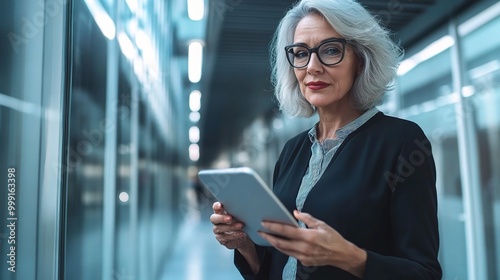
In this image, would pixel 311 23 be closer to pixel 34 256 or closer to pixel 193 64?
pixel 34 256

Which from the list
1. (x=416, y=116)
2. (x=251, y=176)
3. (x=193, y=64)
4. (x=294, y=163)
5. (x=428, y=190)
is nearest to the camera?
(x=251, y=176)

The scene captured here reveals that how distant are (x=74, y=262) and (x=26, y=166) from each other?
0.66 meters

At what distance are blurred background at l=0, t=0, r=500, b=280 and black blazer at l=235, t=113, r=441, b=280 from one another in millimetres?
959

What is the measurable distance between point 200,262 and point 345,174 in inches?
264

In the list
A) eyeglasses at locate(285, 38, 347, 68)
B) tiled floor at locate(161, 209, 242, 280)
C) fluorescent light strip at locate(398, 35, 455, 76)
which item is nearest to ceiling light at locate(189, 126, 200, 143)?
tiled floor at locate(161, 209, 242, 280)

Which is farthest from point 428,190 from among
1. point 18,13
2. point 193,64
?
point 193,64

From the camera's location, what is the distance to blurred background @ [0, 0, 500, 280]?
59.7 inches

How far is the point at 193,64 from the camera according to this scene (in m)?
9.59

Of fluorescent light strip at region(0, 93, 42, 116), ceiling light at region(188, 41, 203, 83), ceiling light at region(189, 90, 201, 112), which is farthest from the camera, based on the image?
ceiling light at region(189, 90, 201, 112)

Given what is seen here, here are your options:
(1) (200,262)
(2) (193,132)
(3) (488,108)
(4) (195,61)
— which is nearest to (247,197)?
(3) (488,108)

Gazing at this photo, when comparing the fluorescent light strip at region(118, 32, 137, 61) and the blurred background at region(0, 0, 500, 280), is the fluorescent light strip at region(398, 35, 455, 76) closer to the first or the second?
the blurred background at region(0, 0, 500, 280)

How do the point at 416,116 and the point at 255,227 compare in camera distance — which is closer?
the point at 255,227

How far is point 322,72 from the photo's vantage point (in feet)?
4.00

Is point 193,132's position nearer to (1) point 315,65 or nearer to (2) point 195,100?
(2) point 195,100
